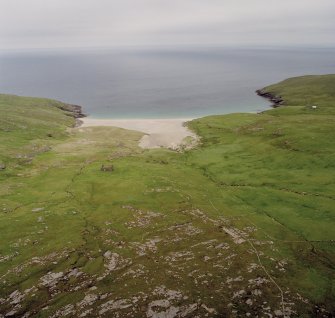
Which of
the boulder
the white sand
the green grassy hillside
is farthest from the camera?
the white sand

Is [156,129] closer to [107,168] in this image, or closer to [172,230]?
[107,168]

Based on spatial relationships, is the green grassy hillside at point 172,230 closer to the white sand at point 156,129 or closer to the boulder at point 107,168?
the boulder at point 107,168

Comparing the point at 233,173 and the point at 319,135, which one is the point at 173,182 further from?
the point at 319,135

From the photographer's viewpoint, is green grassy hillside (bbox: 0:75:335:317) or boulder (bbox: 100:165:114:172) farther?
boulder (bbox: 100:165:114:172)

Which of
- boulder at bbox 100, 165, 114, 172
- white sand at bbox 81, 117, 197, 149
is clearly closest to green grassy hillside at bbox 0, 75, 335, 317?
boulder at bbox 100, 165, 114, 172

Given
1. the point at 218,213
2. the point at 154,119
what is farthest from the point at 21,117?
the point at 218,213

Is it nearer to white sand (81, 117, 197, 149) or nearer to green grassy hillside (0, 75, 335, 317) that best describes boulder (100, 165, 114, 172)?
green grassy hillside (0, 75, 335, 317)
